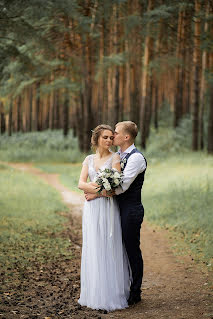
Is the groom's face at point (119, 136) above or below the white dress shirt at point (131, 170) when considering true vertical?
above

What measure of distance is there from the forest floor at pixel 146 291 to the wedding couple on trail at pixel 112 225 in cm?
25

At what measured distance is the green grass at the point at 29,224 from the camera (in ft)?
26.8

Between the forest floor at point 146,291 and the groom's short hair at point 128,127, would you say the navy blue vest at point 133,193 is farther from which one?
the forest floor at point 146,291

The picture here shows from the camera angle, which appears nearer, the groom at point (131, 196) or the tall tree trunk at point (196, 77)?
the groom at point (131, 196)

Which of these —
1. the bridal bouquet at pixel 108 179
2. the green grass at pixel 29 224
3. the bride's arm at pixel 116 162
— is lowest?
the green grass at pixel 29 224

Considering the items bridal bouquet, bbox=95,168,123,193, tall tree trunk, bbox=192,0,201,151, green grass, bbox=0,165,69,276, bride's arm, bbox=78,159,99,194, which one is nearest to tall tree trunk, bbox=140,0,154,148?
tall tree trunk, bbox=192,0,201,151

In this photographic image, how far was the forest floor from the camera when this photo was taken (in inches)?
210

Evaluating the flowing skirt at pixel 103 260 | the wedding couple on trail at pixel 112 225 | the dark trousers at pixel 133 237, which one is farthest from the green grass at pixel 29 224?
the dark trousers at pixel 133 237

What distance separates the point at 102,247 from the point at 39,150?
2376 cm

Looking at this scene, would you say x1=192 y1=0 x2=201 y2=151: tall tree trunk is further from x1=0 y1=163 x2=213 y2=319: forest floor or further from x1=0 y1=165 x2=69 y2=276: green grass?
x1=0 y1=163 x2=213 y2=319: forest floor

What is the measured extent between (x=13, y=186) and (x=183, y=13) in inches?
557

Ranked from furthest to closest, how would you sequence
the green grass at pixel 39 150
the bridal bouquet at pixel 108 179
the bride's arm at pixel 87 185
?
the green grass at pixel 39 150 → the bride's arm at pixel 87 185 → the bridal bouquet at pixel 108 179

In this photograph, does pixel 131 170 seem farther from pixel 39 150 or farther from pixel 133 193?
pixel 39 150

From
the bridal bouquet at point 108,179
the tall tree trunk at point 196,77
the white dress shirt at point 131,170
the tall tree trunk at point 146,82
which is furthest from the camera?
the tall tree trunk at point 146,82
